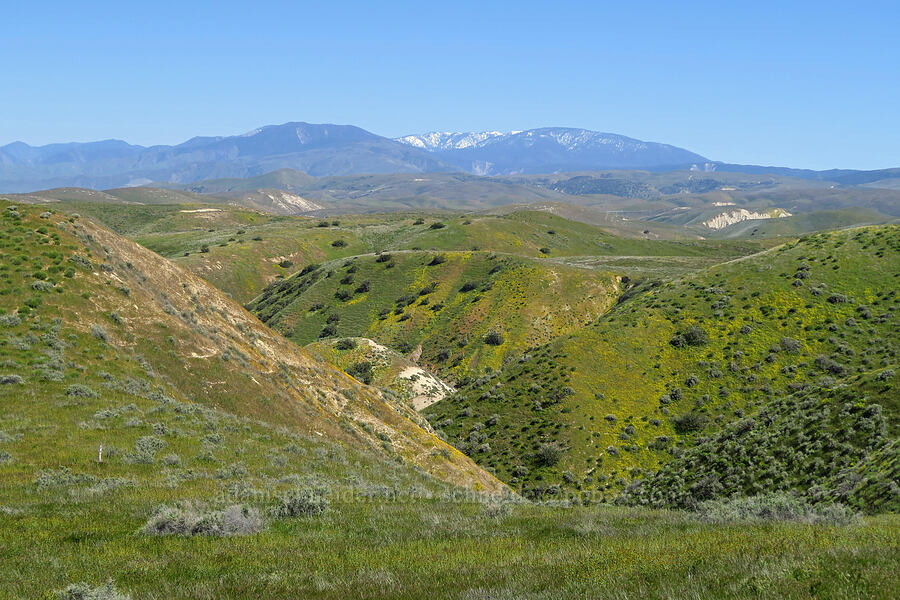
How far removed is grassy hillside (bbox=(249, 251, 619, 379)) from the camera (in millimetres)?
81938

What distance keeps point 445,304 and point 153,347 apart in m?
68.0

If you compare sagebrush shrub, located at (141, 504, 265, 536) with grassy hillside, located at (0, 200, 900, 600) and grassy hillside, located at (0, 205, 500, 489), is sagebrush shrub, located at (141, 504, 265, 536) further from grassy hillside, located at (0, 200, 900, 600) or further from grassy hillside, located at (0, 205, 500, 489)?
grassy hillside, located at (0, 205, 500, 489)

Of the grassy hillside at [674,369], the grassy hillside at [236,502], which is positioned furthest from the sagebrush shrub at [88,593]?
the grassy hillside at [674,369]

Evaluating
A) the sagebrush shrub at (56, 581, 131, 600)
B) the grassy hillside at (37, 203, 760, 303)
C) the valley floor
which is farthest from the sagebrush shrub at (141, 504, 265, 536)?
the grassy hillside at (37, 203, 760, 303)

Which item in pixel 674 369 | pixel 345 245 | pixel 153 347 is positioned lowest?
pixel 674 369

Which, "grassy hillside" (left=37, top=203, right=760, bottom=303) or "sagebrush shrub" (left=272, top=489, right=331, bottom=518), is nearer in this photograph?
"sagebrush shrub" (left=272, top=489, right=331, bottom=518)

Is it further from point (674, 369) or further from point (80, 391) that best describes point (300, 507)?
point (674, 369)

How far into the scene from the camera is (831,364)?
53.1 metres

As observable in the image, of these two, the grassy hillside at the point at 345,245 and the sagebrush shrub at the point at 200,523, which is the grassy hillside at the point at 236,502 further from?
the grassy hillside at the point at 345,245

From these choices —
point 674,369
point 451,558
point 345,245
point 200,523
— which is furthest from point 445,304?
point 451,558

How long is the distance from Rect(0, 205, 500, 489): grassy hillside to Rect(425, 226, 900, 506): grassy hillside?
14.3 m

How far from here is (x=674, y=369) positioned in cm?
5744

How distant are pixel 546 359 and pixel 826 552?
5325 centimetres

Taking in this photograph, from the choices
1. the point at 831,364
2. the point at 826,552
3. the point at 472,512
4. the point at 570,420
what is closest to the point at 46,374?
the point at 472,512
